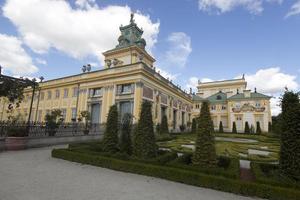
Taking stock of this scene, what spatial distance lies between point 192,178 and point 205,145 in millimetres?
1698

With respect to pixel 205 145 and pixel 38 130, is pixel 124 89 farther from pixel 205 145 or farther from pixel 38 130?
pixel 205 145

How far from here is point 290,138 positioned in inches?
261

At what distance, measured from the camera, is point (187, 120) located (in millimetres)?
43656

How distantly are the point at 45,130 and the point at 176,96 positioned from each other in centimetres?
2562

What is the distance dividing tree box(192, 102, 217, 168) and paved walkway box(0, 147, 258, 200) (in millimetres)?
1569

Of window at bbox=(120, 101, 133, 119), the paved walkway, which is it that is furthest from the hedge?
window at bbox=(120, 101, 133, 119)

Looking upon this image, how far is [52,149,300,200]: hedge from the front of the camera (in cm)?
532

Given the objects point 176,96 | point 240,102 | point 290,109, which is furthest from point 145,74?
point 240,102

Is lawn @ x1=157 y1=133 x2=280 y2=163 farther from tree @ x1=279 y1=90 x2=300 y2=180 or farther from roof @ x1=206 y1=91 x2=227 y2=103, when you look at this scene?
roof @ x1=206 y1=91 x2=227 y2=103

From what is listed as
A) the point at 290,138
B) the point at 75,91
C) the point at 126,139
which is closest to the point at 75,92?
the point at 75,91

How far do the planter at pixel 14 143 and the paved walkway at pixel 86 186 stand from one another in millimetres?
4948

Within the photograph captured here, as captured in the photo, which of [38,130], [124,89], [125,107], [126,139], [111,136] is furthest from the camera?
[124,89]

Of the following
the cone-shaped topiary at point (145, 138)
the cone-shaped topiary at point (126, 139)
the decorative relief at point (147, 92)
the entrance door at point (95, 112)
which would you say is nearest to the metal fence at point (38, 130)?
the entrance door at point (95, 112)

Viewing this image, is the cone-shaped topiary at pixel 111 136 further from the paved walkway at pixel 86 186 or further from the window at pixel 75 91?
the window at pixel 75 91
